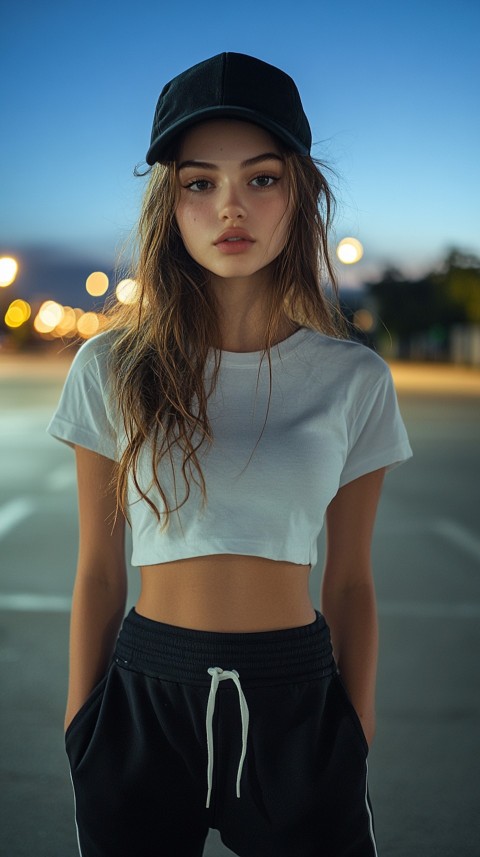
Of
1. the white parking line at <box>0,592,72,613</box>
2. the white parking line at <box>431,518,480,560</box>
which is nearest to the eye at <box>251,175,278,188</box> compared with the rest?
the white parking line at <box>0,592,72,613</box>

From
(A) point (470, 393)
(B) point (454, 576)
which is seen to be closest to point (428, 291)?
(A) point (470, 393)

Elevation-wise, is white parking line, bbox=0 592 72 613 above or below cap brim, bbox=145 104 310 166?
below

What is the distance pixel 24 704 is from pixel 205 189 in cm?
362

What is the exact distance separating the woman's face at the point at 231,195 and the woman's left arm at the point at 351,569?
0.52 metres

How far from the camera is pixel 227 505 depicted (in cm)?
197

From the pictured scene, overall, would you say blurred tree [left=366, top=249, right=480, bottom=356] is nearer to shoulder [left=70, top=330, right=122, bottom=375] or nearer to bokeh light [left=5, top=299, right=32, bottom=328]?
bokeh light [left=5, top=299, right=32, bottom=328]

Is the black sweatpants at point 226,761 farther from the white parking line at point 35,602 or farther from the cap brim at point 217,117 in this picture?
the white parking line at point 35,602

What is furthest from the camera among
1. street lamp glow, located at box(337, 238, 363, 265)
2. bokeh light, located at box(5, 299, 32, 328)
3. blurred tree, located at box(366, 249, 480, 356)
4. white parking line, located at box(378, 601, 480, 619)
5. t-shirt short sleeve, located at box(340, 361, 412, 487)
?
bokeh light, located at box(5, 299, 32, 328)

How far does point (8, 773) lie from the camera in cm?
432

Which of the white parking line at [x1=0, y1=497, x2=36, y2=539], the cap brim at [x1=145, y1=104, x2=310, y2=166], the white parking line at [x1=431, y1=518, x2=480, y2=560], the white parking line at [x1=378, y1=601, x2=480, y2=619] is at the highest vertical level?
the cap brim at [x1=145, y1=104, x2=310, y2=166]

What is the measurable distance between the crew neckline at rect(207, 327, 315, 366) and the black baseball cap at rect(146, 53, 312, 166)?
1.27 ft

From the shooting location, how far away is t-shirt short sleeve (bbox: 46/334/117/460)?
2.09 m

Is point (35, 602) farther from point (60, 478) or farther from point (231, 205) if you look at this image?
point (60, 478)

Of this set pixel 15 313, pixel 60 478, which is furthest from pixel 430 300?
pixel 60 478
